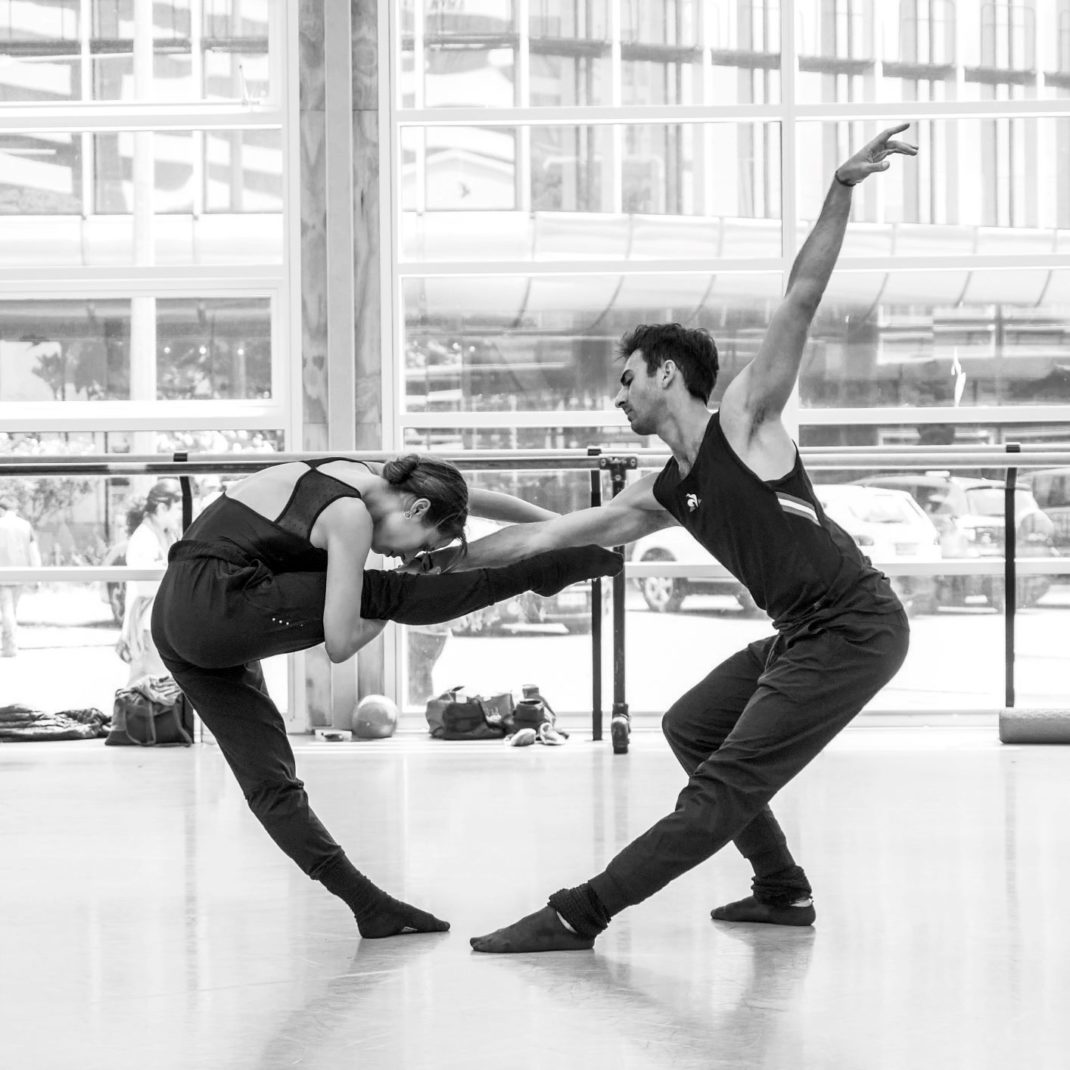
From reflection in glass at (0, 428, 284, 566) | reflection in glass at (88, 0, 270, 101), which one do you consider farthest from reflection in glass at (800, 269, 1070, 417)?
reflection in glass at (88, 0, 270, 101)

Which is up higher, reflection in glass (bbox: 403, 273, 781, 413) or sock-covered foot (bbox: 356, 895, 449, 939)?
reflection in glass (bbox: 403, 273, 781, 413)

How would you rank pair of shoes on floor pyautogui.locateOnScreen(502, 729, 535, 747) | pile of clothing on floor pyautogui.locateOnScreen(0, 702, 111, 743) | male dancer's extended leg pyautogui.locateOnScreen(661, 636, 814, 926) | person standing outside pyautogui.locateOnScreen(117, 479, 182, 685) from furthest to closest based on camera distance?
1. person standing outside pyautogui.locateOnScreen(117, 479, 182, 685)
2. pile of clothing on floor pyautogui.locateOnScreen(0, 702, 111, 743)
3. pair of shoes on floor pyautogui.locateOnScreen(502, 729, 535, 747)
4. male dancer's extended leg pyautogui.locateOnScreen(661, 636, 814, 926)

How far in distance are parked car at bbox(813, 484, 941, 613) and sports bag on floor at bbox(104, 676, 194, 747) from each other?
10.7 feet

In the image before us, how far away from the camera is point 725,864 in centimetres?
348

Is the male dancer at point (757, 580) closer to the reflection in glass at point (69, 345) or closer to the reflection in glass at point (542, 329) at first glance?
the reflection in glass at point (542, 329)

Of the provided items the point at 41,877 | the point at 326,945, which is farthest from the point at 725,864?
the point at 41,877

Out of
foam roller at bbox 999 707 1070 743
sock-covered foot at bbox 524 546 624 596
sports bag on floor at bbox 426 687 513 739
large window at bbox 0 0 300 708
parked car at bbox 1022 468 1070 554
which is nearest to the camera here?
sock-covered foot at bbox 524 546 624 596

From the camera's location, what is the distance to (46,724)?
607 cm

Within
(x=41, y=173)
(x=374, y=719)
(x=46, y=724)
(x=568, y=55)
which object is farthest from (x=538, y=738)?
(x=41, y=173)

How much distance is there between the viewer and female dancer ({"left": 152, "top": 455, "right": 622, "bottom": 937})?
105 inches

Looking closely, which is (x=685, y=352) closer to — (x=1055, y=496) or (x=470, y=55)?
(x=470, y=55)

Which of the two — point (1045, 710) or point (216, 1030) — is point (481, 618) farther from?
point (216, 1030)

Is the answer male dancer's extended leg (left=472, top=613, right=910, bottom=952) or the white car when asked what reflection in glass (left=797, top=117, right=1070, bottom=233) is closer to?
the white car

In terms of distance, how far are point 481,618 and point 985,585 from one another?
251cm
